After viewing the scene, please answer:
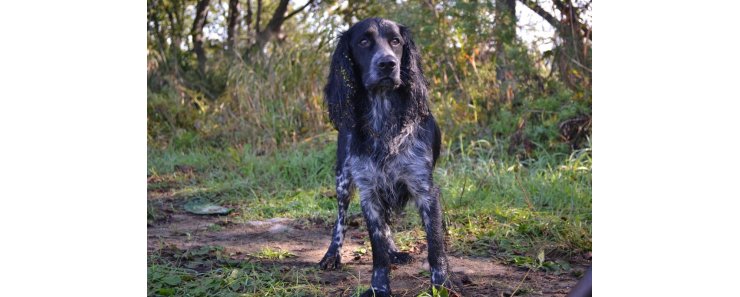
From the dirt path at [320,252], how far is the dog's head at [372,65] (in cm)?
87

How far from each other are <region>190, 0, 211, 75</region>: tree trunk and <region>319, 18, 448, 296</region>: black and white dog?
645 centimetres

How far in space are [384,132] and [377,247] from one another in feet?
1.77

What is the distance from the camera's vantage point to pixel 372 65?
Result: 10.4 ft

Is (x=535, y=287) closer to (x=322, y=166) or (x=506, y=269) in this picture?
(x=506, y=269)

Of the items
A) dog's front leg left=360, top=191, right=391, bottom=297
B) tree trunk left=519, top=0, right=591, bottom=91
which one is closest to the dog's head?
dog's front leg left=360, top=191, right=391, bottom=297

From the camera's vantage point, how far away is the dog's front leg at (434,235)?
10.6 ft

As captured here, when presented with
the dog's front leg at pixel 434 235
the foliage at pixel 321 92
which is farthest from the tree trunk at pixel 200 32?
the dog's front leg at pixel 434 235

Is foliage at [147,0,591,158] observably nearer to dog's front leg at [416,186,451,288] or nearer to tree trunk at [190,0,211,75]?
tree trunk at [190,0,211,75]

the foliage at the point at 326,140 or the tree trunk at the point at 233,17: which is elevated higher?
the tree trunk at the point at 233,17

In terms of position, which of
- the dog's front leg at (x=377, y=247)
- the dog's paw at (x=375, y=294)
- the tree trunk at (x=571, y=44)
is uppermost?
the tree trunk at (x=571, y=44)

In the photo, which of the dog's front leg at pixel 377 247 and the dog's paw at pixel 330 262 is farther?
the dog's paw at pixel 330 262

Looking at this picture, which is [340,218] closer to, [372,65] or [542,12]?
[372,65]

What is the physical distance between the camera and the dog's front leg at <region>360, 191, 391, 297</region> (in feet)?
10.6

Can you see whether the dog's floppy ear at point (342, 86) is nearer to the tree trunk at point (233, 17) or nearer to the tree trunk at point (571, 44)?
the tree trunk at point (571, 44)
